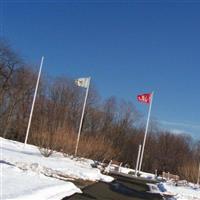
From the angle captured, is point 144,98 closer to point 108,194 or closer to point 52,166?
point 52,166

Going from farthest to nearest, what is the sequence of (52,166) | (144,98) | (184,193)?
1. (144,98)
2. (184,193)
3. (52,166)

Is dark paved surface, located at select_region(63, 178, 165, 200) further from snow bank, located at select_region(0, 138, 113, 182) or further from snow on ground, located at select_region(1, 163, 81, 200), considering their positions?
snow bank, located at select_region(0, 138, 113, 182)

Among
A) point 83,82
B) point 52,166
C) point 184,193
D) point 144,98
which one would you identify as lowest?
point 184,193

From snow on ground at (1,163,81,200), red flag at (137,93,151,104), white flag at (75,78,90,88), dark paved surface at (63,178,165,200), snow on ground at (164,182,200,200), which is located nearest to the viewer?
snow on ground at (1,163,81,200)

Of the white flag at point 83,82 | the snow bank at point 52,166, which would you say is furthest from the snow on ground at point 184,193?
the white flag at point 83,82

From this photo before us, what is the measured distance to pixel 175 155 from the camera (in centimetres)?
8925

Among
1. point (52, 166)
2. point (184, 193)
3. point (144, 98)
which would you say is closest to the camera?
point (52, 166)

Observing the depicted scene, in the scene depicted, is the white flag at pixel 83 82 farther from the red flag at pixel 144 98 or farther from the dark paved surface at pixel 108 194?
the dark paved surface at pixel 108 194

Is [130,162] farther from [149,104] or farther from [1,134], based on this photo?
[149,104]

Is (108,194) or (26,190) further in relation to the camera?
(108,194)

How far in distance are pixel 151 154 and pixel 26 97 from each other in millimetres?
33207

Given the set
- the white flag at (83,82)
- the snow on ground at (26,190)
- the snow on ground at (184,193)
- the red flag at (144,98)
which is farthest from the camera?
the white flag at (83,82)

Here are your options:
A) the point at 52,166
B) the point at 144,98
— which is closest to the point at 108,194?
the point at 52,166

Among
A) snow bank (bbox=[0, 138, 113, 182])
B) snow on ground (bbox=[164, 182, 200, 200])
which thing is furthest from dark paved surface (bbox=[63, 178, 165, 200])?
snow bank (bbox=[0, 138, 113, 182])
